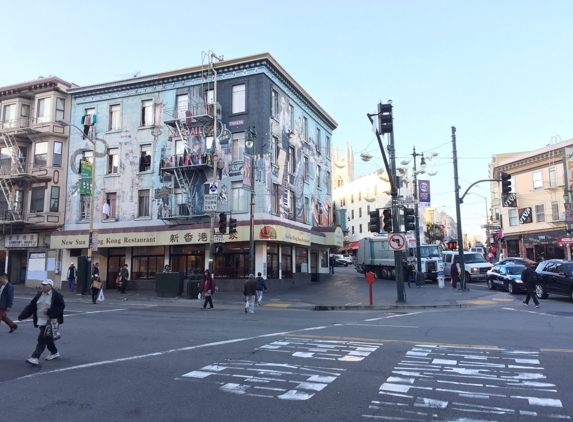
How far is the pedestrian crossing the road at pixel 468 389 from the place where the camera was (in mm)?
5316

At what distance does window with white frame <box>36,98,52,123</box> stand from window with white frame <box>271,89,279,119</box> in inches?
656

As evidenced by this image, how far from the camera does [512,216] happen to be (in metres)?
46.1

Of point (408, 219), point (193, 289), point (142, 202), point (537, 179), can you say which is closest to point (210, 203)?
point (193, 289)

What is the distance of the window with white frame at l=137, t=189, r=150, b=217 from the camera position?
30.8 meters

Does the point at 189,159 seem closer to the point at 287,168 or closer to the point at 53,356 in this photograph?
the point at 287,168

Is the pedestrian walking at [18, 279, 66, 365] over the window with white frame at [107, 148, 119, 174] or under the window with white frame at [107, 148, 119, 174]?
under

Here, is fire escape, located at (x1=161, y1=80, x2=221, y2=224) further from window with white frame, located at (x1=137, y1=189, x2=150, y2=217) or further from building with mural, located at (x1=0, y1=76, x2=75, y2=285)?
building with mural, located at (x1=0, y1=76, x2=75, y2=285)

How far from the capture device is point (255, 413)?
545 centimetres

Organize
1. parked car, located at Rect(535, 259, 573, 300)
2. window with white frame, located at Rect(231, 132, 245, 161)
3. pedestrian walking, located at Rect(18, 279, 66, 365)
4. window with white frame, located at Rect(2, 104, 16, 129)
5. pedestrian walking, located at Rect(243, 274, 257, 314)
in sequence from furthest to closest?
window with white frame, located at Rect(2, 104, 16, 129)
window with white frame, located at Rect(231, 132, 245, 161)
parked car, located at Rect(535, 259, 573, 300)
pedestrian walking, located at Rect(243, 274, 257, 314)
pedestrian walking, located at Rect(18, 279, 66, 365)

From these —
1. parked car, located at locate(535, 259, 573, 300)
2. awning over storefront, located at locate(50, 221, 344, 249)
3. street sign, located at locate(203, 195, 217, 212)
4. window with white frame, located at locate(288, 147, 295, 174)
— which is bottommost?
parked car, located at locate(535, 259, 573, 300)

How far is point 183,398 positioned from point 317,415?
1899 millimetres

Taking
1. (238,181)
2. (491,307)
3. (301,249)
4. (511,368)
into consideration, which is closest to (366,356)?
(511,368)

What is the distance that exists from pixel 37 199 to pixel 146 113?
10.4 metres

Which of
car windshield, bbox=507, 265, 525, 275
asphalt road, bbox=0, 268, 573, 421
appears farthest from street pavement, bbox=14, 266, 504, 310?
asphalt road, bbox=0, 268, 573, 421
